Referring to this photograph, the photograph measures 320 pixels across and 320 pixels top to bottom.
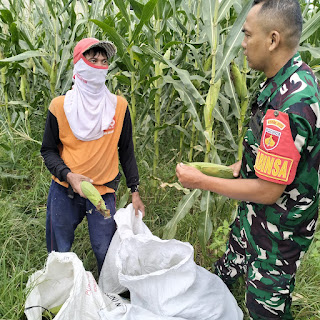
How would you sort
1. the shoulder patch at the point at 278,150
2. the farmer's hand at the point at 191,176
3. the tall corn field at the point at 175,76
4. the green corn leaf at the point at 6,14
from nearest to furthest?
1. the shoulder patch at the point at 278,150
2. the farmer's hand at the point at 191,176
3. the tall corn field at the point at 175,76
4. the green corn leaf at the point at 6,14

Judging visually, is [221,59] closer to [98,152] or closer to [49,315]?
[98,152]

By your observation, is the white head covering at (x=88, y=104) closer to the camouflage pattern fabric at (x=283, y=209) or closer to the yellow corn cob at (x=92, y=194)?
the yellow corn cob at (x=92, y=194)

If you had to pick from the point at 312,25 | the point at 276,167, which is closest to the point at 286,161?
the point at 276,167

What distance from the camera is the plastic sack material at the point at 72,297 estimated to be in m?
1.55

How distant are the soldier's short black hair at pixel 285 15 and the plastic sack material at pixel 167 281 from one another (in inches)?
43.7

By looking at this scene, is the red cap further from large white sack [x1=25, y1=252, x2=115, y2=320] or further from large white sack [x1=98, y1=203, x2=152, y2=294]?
large white sack [x1=25, y1=252, x2=115, y2=320]

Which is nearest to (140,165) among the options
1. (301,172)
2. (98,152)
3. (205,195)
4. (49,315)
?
(205,195)

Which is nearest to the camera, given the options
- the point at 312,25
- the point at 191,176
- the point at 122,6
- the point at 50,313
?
the point at 191,176

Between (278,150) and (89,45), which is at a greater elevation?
(89,45)

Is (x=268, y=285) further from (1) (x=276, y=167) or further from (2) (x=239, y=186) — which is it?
(1) (x=276, y=167)

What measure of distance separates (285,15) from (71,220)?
4.85 feet

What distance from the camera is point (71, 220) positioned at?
193 centimetres

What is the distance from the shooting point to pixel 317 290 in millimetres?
2070

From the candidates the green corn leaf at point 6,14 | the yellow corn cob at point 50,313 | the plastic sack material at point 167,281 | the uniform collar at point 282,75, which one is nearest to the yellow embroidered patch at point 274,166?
the uniform collar at point 282,75
